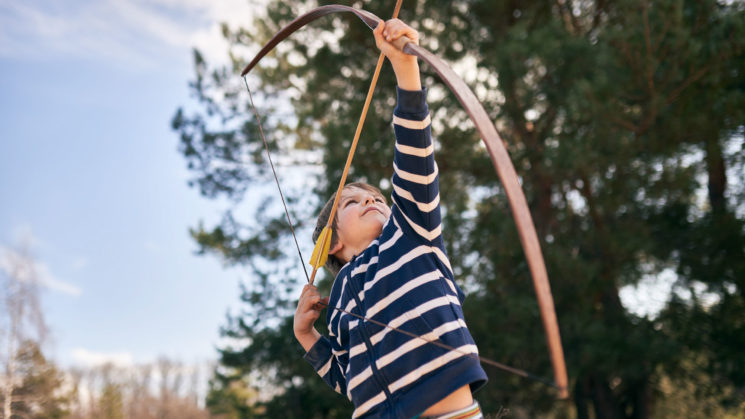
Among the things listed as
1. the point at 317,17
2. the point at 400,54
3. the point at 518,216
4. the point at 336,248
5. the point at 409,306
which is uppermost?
the point at 317,17

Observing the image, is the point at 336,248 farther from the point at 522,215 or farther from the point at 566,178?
the point at 566,178

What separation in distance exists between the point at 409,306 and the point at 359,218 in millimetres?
489

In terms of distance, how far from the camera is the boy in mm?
1540

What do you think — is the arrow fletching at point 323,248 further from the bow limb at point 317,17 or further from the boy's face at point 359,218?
the bow limb at point 317,17

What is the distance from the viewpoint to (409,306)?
1612 mm

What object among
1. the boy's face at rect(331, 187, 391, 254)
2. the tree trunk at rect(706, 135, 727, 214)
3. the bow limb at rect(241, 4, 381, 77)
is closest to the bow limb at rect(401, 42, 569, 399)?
the bow limb at rect(241, 4, 381, 77)

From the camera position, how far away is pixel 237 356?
32.9 ft

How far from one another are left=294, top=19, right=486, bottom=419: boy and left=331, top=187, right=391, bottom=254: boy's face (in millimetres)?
103

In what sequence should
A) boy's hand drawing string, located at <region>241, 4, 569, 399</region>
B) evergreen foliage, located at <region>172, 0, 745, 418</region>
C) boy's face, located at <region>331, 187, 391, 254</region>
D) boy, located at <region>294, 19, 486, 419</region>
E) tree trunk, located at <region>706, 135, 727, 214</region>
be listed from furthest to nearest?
tree trunk, located at <region>706, 135, 727, 214</region>
evergreen foliage, located at <region>172, 0, 745, 418</region>
boy's face, located at <region>331, 187, 391, 254</region>
boy, located at <region>294, 19, 486, 419</region>
boy's hand drawing string, located at <region>241, 4, 569, 399</region>

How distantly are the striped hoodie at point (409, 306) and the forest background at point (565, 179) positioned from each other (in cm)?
562

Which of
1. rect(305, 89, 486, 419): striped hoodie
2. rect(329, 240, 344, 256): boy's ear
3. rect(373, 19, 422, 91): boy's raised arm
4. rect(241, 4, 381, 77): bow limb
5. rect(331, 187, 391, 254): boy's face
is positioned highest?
rect(241, 4, 381, 77): bow limb

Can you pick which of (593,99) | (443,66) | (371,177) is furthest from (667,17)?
(443,66)

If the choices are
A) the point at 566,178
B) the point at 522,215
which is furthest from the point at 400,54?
the point at 566,178

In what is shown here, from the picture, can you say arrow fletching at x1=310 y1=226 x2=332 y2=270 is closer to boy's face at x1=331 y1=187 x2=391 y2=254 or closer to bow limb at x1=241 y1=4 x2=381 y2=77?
boy's face at x1=331 y1=187 x2=391 y2=254
